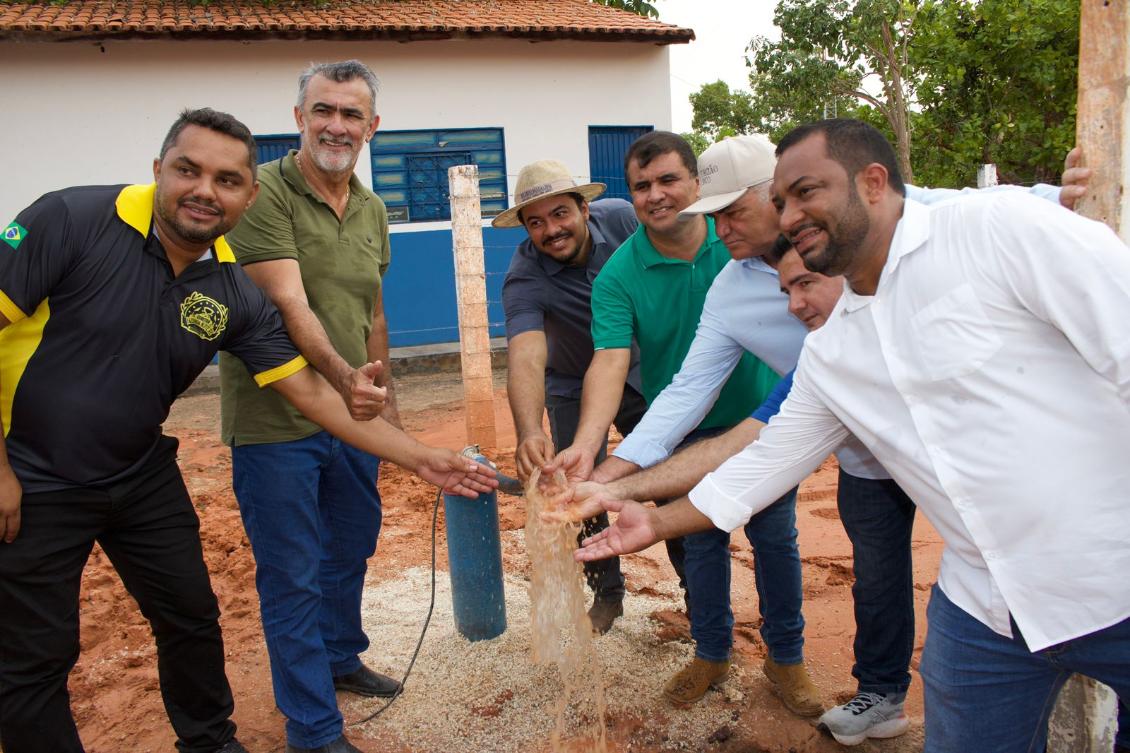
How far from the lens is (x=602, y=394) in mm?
3836

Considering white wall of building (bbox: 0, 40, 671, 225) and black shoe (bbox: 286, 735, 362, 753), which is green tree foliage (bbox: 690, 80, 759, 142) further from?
black shoe (bbox: 286, 735, 362, 753)

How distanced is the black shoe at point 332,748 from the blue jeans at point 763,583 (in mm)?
1448

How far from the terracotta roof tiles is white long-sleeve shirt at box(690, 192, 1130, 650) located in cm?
1183

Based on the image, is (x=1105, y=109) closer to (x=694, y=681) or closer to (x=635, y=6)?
(x=694, y=681)

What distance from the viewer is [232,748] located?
10.9 feet

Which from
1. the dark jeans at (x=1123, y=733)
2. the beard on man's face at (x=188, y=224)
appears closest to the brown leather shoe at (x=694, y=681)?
the dark jeans at (x=1123, y=733)

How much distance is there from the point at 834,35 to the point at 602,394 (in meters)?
13.7

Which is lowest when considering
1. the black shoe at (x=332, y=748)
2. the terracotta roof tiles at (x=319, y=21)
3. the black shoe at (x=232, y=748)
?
the black shoe at (x=332, y=748)

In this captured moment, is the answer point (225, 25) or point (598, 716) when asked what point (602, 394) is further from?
point (225, 25)

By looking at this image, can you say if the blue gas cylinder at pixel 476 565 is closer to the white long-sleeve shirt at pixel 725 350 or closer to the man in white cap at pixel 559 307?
the man in white cap at pixel 559 307

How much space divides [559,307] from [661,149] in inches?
38.6

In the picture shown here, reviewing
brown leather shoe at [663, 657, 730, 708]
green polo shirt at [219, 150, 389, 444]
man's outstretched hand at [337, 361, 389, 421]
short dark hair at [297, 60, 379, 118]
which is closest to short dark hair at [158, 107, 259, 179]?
green polo shirt at [219, 150, 389, 444]

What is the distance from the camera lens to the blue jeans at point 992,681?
207 centimetres

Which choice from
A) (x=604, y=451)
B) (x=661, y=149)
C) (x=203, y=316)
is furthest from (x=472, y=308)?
(x=203, y=316)
